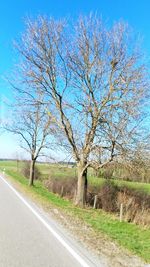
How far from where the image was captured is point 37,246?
7.89 meters

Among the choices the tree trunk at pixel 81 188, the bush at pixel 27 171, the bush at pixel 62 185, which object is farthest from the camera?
the bush at pixel 27 171

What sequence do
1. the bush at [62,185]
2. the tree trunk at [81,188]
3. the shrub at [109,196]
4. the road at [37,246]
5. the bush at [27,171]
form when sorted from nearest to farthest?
the road at [37,246], the tree trunk at [81,188], the shrub at [109,196], the bush at [62,185], the bush at [27,171]

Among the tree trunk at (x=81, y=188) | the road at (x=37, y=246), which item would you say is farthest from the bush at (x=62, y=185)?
the road at (x=37, y=246)

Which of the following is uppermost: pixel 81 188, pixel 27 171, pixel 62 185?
pixel 27 171

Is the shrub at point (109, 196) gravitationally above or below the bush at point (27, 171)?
below

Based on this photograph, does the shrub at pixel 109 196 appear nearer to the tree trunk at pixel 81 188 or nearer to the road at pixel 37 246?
the tree trunk at pixel 81 188

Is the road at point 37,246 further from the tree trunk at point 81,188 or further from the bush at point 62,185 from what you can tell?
the bush at point 62,185

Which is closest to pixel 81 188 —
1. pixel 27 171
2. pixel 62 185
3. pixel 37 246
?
pixel 62 185

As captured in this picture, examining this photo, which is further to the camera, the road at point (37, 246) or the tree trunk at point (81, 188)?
the tree trunk at point (81, 188)

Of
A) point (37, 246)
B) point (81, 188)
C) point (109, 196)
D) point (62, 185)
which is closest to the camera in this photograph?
point (37, 246)

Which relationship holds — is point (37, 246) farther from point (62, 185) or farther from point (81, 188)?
point (62, 185)

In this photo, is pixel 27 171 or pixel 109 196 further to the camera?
pixel 27 171

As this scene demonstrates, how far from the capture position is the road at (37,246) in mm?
6598

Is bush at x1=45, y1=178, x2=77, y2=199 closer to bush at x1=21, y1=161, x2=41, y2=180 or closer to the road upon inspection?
bush at x1=21, y1=161, x2=41, y2=180
